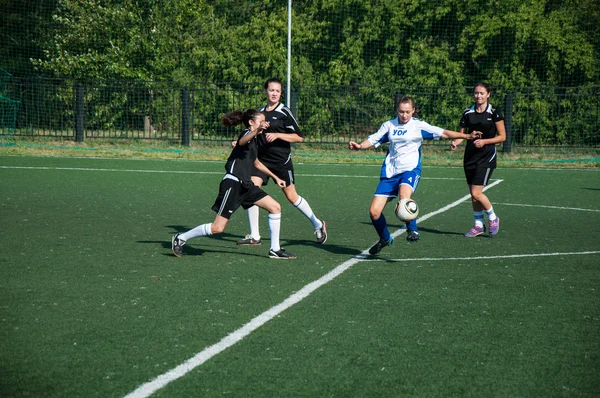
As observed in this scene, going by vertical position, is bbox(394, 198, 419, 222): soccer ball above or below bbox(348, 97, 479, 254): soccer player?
below

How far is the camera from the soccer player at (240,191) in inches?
337

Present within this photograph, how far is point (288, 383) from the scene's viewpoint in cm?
468

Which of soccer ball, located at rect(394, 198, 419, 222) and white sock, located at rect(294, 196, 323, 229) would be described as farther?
white sock, located at rect(294, 196, 323, 229)

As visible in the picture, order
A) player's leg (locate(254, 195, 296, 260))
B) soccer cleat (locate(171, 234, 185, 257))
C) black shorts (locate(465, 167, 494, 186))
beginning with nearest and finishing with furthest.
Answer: soccer cleat (locate(171, 234, 185, 257)), player's leg (locate(254, 195, 296, 260)), black shorts (locate(465, 167, 494, 186))

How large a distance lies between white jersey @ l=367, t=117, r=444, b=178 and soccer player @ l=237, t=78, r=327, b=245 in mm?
1062

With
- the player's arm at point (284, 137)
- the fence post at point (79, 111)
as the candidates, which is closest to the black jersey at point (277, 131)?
the player's arm at point (284, 137)

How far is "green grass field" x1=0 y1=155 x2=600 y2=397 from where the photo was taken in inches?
188

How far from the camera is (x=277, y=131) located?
10.3 m

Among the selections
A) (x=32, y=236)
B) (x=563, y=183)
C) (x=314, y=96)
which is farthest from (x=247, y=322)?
(x=314, y=96)

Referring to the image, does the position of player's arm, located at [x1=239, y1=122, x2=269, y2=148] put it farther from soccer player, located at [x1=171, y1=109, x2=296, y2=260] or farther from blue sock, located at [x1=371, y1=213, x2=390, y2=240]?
blue sock, located at [x1=371, y1=213, x2=390, y2=240]

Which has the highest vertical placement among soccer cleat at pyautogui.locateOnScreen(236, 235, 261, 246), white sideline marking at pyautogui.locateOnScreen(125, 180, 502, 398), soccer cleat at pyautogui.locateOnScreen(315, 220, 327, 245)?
soccer cleat at pyautogui.locateOnScreen(315, 220, 327, 245)

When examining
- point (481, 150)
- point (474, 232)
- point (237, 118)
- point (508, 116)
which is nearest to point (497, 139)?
point (481, 150)

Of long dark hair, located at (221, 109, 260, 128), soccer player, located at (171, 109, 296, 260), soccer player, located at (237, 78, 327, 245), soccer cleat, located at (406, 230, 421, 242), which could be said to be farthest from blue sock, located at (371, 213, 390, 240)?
long dark hair, located at (221, 109, 260, 128)

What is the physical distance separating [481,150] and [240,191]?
409 cm
